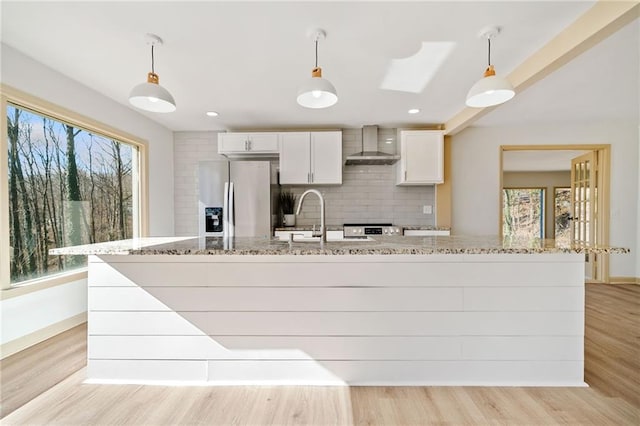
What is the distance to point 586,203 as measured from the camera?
4629 mm

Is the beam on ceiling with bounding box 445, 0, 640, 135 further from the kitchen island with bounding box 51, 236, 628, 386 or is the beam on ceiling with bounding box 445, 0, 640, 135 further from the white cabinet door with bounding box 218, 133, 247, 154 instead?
the white cabinet door with bounding box 218, 133, 247, 154

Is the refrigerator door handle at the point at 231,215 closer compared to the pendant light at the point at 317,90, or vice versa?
the pendant light at the point at 317,90

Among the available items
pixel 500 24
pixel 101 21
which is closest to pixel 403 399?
pixel 500 24

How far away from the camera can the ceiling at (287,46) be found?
182 centimetres

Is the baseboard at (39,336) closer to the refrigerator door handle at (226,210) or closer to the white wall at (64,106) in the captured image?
the white wall at (64,106)

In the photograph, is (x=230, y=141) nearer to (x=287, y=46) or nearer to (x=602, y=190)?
(x=287, y=46)

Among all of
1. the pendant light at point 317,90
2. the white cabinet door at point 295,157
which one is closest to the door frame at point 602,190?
the white cabinet door at point 295,157

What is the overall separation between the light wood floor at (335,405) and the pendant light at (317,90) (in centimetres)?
181

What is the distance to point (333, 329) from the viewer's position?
184 cm

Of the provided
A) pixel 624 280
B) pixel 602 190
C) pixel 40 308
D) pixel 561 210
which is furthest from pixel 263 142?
pixel 561 210

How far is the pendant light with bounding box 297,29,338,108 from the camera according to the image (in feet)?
5.95

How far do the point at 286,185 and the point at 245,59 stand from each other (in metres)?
2.24

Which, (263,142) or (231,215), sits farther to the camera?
(263,142)

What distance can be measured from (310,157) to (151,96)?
8.17 ft
